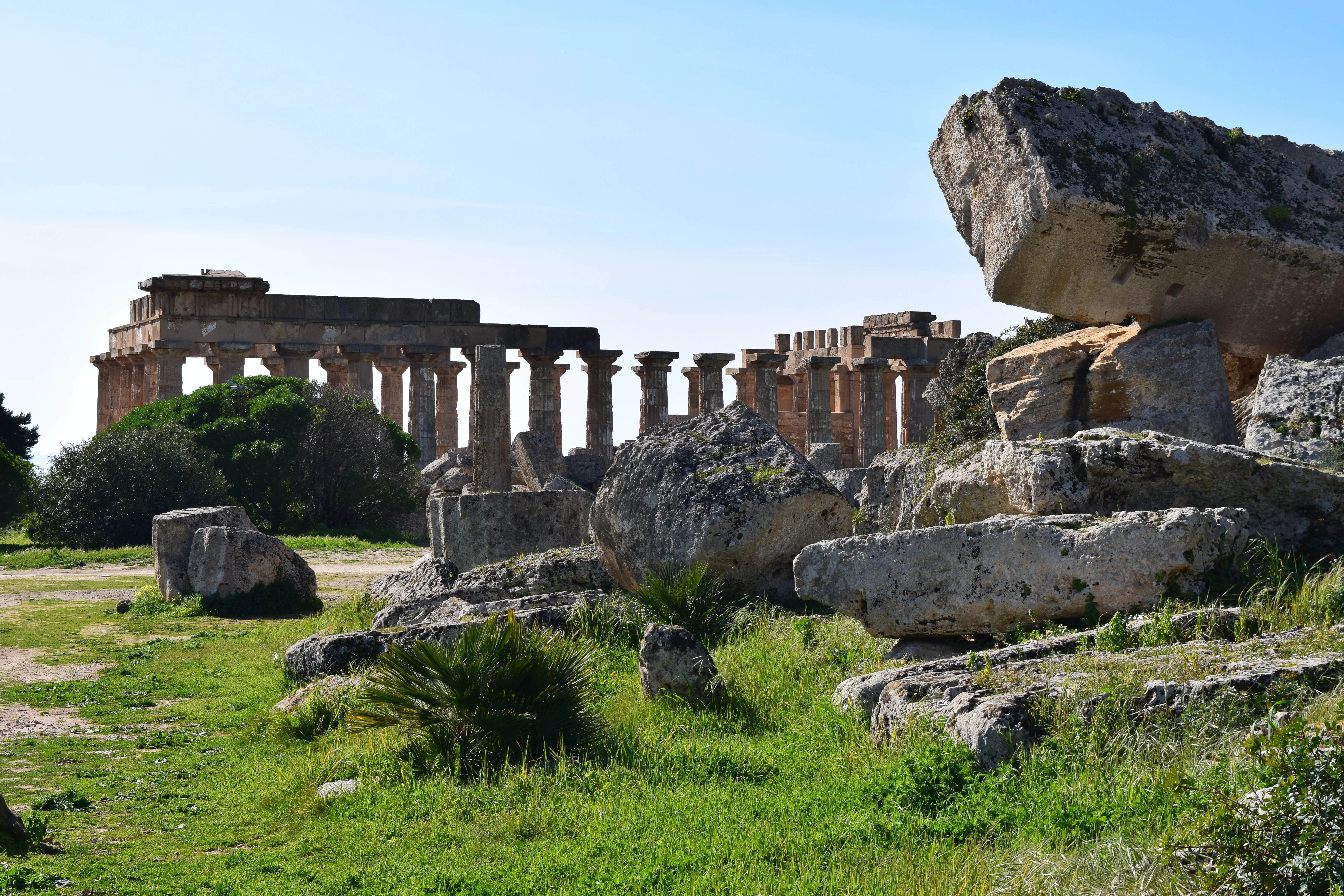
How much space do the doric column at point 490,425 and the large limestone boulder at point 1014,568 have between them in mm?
22204

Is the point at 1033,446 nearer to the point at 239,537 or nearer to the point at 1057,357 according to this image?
the point at 1057,357

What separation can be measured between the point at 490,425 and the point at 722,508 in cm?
2032

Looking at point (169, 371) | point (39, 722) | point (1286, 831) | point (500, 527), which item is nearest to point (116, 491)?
point (169, 371)

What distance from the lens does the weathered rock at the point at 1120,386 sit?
9953mm

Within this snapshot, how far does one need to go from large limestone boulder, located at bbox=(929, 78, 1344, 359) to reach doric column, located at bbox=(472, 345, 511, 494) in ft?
65.0

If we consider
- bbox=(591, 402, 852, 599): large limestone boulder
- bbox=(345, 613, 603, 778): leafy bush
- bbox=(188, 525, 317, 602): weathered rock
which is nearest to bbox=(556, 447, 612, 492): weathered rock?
bbox=(188, 525, 317, 602): weathered rock

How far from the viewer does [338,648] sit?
9719mm

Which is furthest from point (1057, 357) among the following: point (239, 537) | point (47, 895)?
point (239, 537)

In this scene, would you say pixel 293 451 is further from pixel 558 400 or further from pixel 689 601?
pixel 689 601

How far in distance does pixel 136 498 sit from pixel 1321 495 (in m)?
21.8

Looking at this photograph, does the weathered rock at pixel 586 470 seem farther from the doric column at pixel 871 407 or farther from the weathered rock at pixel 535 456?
the doric column at pixel 871 407

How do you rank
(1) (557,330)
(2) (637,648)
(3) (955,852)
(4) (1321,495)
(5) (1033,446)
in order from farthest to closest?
(1) (557,330), (2) (637,648), (5) (1033,446), (4) (1321,495), (3) (955,852)

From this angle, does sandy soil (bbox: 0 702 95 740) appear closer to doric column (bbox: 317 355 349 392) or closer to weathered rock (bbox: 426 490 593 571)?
weathered rock (bbox: 426 490 593 571)

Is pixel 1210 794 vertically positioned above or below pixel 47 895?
above
